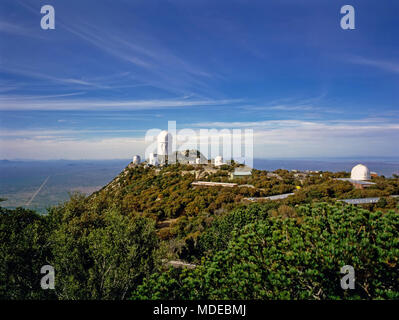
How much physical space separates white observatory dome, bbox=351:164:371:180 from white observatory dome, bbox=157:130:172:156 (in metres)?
25.5

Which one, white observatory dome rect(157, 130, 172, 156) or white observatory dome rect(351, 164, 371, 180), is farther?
white observatory dome rect(157, 130, 172, 156)

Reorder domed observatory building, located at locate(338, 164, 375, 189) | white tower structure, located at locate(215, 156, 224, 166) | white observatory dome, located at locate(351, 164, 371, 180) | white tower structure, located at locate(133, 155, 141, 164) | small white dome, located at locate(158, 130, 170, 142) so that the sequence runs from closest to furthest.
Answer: domed observatory building, located at locate(338, 164, 375, 189) → white observatory dome, located at locate(351, 164, 371, 180) → white tower structure, located at locate(215, 156, 224, 166) → small white dome, located at locate(158, 130, 170, 142) → white tower structure, located at locate(133, 155, 141, 164)

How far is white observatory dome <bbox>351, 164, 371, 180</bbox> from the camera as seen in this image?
23.5 metres

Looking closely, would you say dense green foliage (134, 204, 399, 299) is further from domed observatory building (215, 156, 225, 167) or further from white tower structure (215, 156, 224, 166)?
domed observatory building (215, 156, 225, 167)

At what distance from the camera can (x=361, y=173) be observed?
23.6m

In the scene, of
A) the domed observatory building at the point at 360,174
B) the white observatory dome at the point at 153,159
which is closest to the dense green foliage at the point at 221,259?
the domed observatory building at the point at 360,174

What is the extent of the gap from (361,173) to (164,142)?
26.6m

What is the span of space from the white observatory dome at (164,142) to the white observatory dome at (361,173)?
25.5 meters

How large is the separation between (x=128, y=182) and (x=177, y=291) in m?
27.6

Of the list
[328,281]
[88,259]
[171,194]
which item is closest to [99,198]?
[88,259]

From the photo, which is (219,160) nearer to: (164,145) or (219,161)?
(219,161)

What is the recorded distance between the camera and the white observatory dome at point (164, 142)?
3575 cm

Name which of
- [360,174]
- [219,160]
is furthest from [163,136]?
[360,174]

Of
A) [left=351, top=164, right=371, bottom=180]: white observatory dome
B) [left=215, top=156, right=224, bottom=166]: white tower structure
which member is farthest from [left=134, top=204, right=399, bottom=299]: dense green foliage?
[left=215, top=156, right=224, bottom=166]: white tower structure
